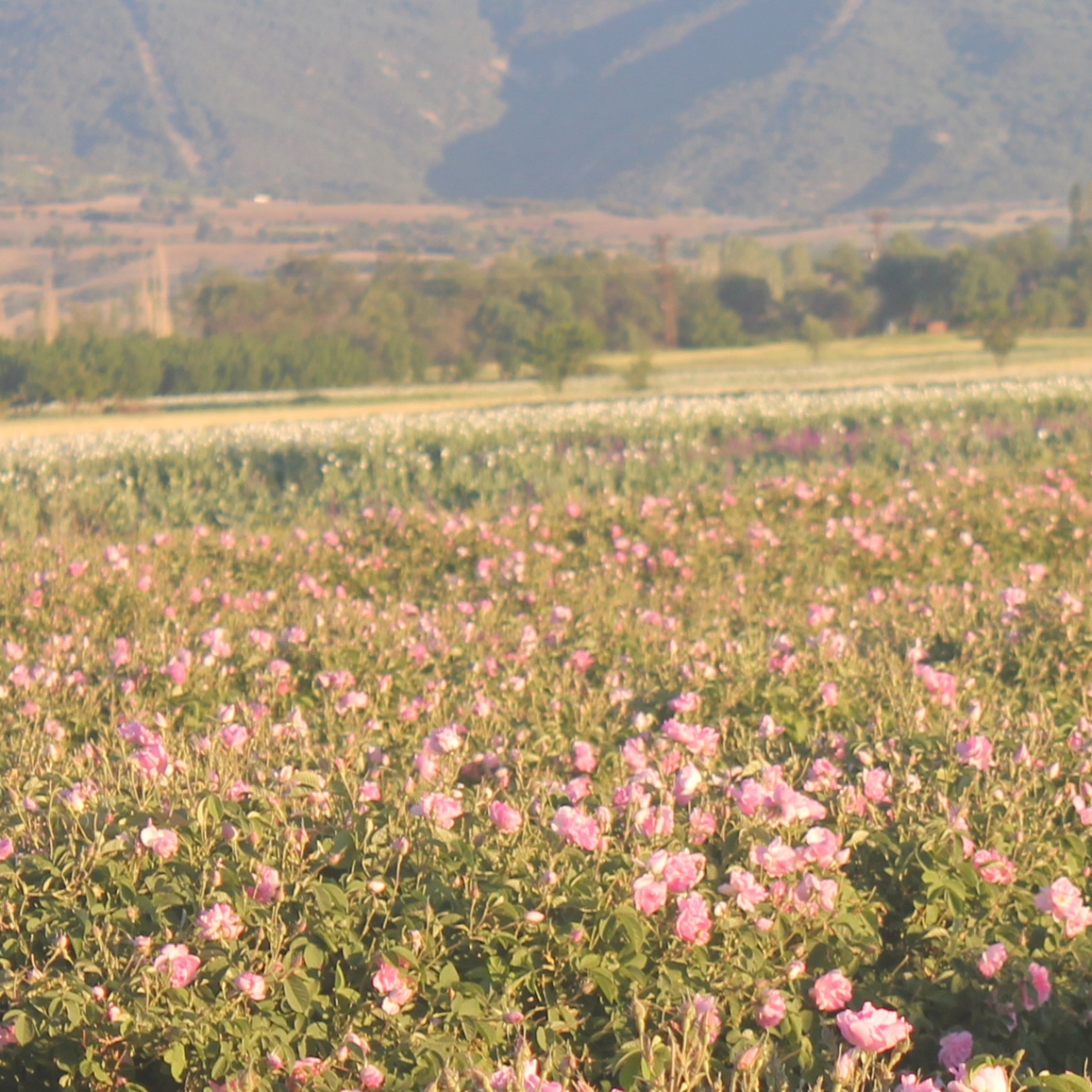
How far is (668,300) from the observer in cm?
8031

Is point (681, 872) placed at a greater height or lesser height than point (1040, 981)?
greater

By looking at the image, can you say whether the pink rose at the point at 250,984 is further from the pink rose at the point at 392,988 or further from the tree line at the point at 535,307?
the tree line at the point at 535,307

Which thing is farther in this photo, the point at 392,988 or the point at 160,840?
the point at 160,840

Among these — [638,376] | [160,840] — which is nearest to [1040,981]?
[160,840]

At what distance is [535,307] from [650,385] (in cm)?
3417

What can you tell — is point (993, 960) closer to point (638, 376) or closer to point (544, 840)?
point (544, 840)

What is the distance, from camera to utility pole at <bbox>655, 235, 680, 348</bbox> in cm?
7894

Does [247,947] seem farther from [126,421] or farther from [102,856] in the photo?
[126,421]

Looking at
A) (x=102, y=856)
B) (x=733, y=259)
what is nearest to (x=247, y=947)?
(x=102, y=856)

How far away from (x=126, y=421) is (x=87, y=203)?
140 m

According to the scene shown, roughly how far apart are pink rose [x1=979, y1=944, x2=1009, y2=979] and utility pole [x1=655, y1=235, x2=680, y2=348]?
76.9 meters

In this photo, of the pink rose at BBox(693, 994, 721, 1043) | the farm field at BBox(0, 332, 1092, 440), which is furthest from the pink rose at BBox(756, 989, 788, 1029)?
the farm field at BBox(0, 332, 1092, 440)

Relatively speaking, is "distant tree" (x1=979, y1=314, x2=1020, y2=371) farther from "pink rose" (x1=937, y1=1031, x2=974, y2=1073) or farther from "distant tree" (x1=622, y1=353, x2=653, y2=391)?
"pink rose" (x1=937, y1=1031, x2=974, y2=1073)

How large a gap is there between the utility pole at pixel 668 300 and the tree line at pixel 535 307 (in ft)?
1.06
